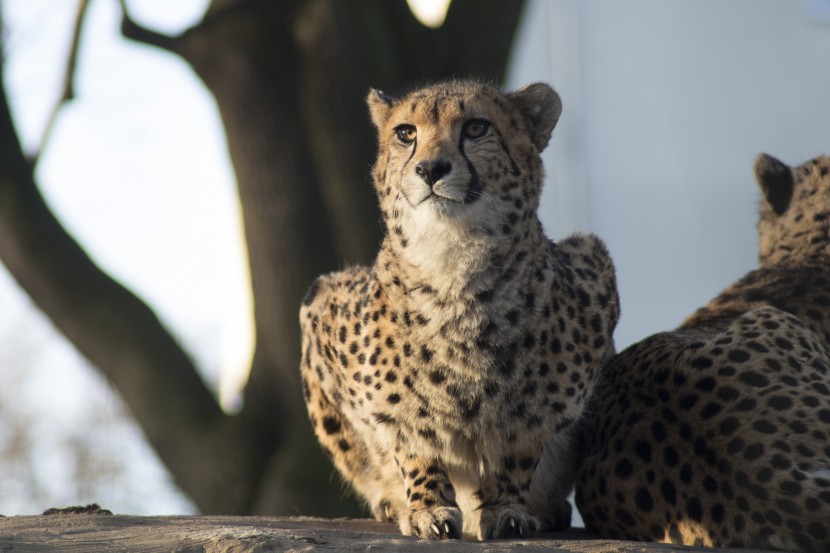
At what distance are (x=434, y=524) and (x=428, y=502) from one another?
131 mm

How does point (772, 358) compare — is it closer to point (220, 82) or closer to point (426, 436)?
point (426, 436)

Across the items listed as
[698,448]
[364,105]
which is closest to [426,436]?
[698,448]

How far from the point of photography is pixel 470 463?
3590 millimetres

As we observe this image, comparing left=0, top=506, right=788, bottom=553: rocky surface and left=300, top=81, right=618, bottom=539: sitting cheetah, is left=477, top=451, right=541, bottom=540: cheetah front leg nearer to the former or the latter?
left=300, top=81, right=618, bottom=539: sitting cheetah

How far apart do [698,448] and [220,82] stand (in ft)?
11.0

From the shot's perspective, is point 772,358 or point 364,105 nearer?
point 772,358

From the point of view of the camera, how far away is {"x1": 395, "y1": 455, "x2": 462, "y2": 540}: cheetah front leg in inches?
134

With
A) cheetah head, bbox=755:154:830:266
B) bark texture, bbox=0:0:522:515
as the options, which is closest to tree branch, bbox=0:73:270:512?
bark texture, bbox=0:0:522:515

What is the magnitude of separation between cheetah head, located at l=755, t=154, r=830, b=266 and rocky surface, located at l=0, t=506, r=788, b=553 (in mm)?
1780

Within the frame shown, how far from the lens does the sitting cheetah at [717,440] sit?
3264 mm

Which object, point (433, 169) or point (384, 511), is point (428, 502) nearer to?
point (384, 511)

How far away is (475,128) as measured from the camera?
350 centimetres

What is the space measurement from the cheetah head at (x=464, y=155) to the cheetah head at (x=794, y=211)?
1386mm

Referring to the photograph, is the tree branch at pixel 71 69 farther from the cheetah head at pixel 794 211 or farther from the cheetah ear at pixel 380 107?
the cheetah head at pixel 794 211
